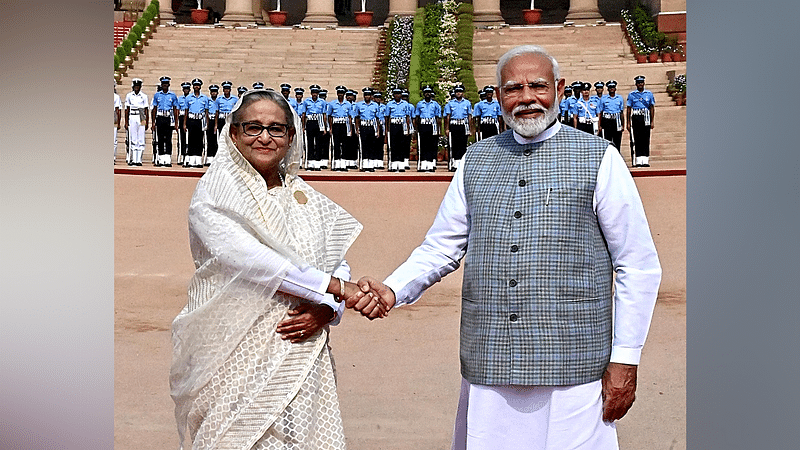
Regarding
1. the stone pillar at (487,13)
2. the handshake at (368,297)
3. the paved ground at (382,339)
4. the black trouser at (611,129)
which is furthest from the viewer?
the stone pillar at (487,13)

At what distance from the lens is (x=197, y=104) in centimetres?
1606

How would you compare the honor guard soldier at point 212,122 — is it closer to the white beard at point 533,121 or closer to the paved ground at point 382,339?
the paved ground at point 382,339

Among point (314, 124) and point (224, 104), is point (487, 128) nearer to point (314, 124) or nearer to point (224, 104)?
point (314, 124)

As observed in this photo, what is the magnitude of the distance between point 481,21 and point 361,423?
20242 millimetres

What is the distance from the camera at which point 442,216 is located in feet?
11.1

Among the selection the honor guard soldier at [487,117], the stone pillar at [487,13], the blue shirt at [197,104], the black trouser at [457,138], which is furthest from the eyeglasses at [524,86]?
the stone pillar at [487,13]

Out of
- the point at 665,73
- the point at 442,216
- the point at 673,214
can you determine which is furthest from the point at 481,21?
the point at 442,216

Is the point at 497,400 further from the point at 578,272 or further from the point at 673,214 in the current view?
the point at 673,214

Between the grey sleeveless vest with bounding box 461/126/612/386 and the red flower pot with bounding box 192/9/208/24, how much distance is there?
76.8 feet

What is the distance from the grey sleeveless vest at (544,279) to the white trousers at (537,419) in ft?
0.15

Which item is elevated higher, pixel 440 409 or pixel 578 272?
pixel 578 272

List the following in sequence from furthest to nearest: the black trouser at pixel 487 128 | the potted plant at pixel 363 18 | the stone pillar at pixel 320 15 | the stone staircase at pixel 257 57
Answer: the potted plant at pixel 363 18 < the stone pillar at pixel 320 15 < the stone staircase at pixel 257 57 < the black trouser at pixel 487 128

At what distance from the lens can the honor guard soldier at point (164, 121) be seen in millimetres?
16094

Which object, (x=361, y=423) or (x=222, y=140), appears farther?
(x=361, y=423)
